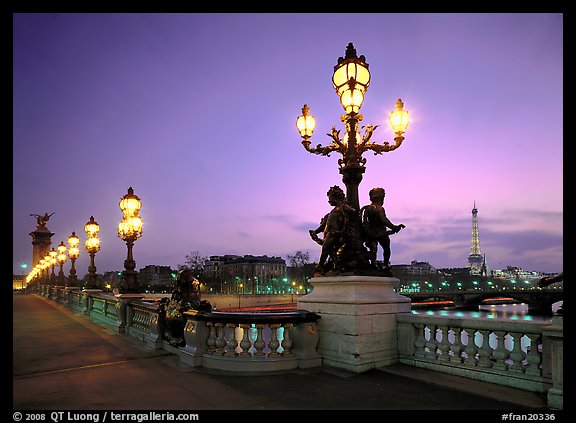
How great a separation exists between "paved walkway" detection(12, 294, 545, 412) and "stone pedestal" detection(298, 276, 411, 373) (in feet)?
0.99

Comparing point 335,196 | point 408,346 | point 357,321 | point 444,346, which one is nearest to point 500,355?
point 444,346

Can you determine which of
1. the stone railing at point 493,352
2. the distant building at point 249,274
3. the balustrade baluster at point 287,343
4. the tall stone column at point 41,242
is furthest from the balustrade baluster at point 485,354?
the distant building at point 249,274

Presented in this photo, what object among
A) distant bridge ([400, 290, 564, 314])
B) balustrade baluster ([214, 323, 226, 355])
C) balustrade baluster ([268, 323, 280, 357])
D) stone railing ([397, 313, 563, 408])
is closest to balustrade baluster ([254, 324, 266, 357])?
balustrade baluster ([268, 323, 280, 357])

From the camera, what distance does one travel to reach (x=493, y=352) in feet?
22.2

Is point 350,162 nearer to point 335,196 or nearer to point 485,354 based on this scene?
point 335,196

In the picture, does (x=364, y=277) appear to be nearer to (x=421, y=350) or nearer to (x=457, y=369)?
(x=421, y=350)

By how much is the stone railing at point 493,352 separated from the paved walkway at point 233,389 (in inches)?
8.7

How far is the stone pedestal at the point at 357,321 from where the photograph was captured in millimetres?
7641

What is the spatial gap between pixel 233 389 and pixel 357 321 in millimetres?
2566

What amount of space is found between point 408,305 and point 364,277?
139 centimetres

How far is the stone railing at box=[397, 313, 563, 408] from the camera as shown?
562 centimetres

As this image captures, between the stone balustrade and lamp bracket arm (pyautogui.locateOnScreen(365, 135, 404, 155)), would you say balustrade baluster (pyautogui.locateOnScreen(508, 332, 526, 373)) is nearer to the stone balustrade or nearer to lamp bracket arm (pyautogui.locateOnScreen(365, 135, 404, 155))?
the stone balustrade

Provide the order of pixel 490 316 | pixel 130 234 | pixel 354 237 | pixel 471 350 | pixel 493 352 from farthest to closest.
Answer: pixel 490 316, pixel 130 234, pixel 354 237, pixel 471 350, pixel 493 352
